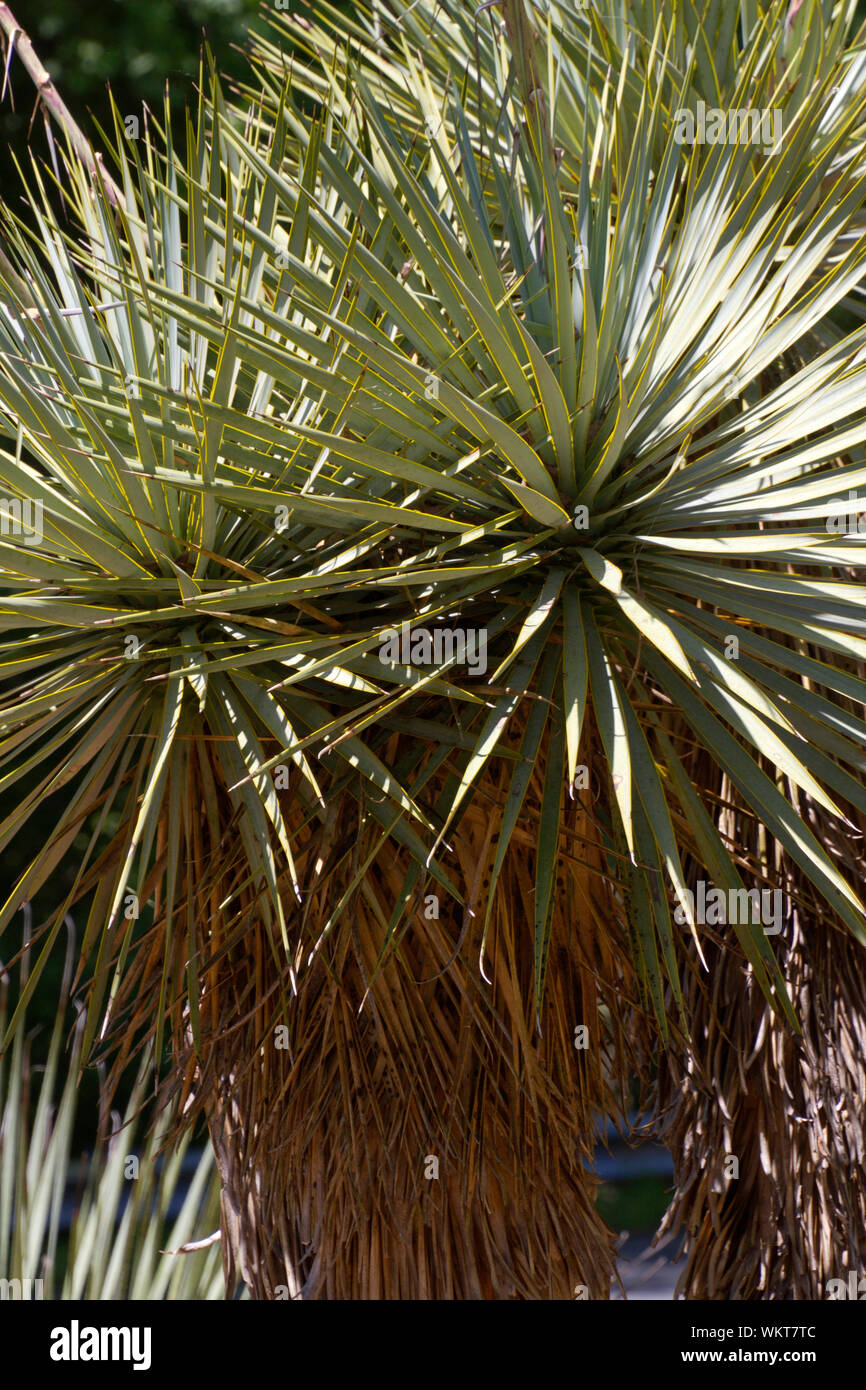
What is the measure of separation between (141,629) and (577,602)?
2.26 feet

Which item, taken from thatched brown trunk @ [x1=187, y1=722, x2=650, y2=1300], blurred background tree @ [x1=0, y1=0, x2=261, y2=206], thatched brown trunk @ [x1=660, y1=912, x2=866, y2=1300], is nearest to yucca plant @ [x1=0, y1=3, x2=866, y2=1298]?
thatched brown trunk @ [x1=187, y1=722, x2=650, y2=1300]

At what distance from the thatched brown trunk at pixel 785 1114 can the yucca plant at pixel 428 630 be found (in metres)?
0.28

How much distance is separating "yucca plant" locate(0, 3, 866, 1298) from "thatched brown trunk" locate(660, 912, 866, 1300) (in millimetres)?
276

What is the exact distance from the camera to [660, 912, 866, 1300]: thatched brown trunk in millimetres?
Result: 2408

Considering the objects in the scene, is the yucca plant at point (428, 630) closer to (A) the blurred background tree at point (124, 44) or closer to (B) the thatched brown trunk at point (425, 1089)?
(B) the thatched brown trunk at point (425, 1089)

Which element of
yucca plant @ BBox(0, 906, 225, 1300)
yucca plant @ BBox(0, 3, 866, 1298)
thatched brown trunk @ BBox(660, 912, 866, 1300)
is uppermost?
yucca plant @ BBox(0, 3, 866, 1298)

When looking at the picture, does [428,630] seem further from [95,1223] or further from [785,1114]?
[95,1223]

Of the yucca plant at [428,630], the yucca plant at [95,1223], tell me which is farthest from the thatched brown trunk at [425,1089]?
the yucca plant at [95,1223]

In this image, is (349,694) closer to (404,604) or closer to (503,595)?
(404,604)

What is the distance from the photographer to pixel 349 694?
75.2 inches

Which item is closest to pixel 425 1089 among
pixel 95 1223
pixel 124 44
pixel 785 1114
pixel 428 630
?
pixel 428 630

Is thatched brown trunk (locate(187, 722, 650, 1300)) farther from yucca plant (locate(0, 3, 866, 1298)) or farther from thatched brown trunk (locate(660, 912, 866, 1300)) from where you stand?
thatched brown trunk (locate(660, 912, 866, 1300))
